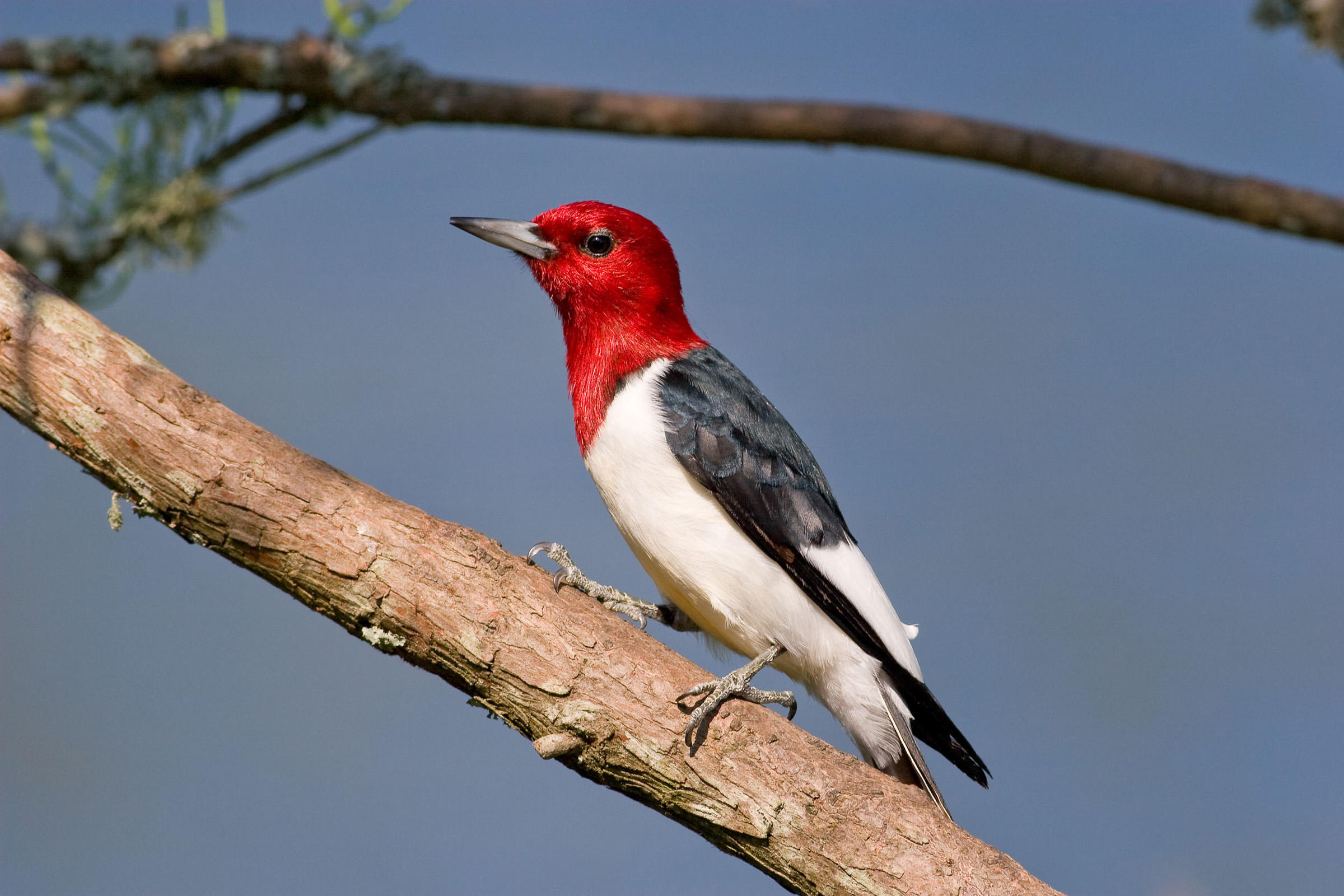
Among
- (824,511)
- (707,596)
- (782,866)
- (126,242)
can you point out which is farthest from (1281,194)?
(126,242)

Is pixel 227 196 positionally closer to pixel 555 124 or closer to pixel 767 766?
pixel 555 124

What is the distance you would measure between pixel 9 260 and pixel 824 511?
1813 millimetres

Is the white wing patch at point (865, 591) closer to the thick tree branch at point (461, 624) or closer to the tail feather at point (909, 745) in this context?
the tail feather at point (909, 745)

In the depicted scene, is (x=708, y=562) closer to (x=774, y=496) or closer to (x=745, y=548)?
(x=745, y=548)

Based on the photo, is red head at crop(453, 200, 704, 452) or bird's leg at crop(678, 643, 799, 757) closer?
bird's leg at crop(678, 643, 799, 757)

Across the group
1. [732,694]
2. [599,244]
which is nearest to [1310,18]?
[599,244]

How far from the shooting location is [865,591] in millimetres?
2383

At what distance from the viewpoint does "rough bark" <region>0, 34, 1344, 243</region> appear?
10.3 ft

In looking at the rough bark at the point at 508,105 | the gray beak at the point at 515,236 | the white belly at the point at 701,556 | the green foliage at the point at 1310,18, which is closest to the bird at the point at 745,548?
the white belly at the point at 701,556

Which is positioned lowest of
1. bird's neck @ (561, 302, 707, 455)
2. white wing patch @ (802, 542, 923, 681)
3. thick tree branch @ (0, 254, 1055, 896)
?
thick tree branch @ (0, 254, 1055, 896)

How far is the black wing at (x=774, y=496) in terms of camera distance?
7.59ft

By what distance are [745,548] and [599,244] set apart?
947 mm

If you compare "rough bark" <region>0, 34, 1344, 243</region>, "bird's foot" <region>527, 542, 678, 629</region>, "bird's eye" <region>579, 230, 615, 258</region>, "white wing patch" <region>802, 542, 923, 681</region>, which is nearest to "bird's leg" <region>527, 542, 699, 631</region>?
"bird's foot" <region>527, 542, 678, 629</region>

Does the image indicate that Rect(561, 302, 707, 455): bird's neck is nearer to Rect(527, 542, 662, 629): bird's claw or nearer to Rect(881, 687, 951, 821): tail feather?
Rect(527, 542, 662, 629): bird's claw
